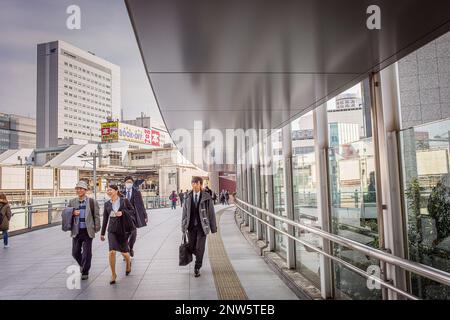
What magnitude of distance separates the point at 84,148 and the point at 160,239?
65662 mm

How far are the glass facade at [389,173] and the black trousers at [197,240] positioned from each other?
1734 millimetres

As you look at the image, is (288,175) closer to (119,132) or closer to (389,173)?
(389,173)

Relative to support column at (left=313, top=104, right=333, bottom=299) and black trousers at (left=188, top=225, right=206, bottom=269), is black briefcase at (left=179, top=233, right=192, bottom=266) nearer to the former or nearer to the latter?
black trousers at (left=188, top=225, right=206, bottom=269)

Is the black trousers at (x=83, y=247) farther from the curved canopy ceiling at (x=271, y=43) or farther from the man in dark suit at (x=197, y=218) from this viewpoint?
the curved canopy ceiling at (x=271, y=43)

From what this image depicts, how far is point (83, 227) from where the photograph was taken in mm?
5746

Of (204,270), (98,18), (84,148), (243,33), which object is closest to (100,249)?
(204,270)

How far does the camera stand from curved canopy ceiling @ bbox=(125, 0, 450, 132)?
7.11 ft

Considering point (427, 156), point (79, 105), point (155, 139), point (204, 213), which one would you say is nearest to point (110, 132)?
point (155, 139)

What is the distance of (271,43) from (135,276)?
4383mm

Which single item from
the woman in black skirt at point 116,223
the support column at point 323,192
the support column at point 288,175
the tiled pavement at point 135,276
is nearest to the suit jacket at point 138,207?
the tiled pavement at point 135,276

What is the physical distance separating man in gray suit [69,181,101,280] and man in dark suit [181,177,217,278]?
1354 millimetres

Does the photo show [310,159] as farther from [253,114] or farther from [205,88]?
[205,88]

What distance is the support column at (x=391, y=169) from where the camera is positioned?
3.16 m
